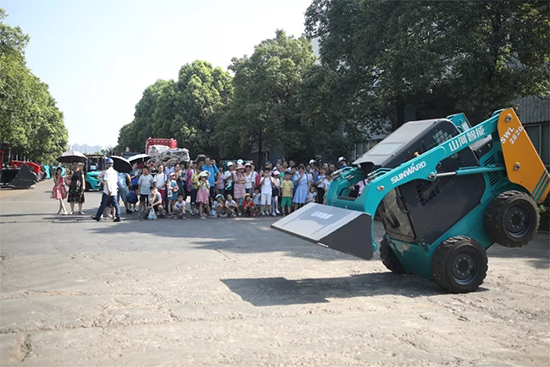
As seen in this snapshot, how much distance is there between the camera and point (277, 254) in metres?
11.0

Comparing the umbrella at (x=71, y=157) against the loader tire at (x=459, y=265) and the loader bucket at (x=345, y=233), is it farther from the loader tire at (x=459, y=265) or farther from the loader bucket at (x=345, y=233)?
the loader tire at (x=459, y=265)

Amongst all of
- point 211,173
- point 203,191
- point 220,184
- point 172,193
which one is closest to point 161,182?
point 172,193

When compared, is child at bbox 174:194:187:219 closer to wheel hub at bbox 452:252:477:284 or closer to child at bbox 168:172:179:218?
child at bbox 168:172:179:218

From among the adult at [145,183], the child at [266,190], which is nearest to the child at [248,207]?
the child at [266,190]

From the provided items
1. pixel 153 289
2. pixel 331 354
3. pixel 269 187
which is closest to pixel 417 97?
pixel 269 187

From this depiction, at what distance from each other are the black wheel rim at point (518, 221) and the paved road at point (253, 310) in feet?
2.75

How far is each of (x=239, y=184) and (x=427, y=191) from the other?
12496 millimetres

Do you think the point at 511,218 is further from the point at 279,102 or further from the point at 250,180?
the point at 279,102

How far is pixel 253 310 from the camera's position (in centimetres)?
666

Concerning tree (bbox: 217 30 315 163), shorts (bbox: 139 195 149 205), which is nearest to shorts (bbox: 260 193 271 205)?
shorts (bbox: 139 195 149 205)

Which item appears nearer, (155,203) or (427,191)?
(427,191)

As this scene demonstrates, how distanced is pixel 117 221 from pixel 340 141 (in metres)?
23.3

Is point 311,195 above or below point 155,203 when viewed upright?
above

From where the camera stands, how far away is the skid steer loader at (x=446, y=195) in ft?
24.8
